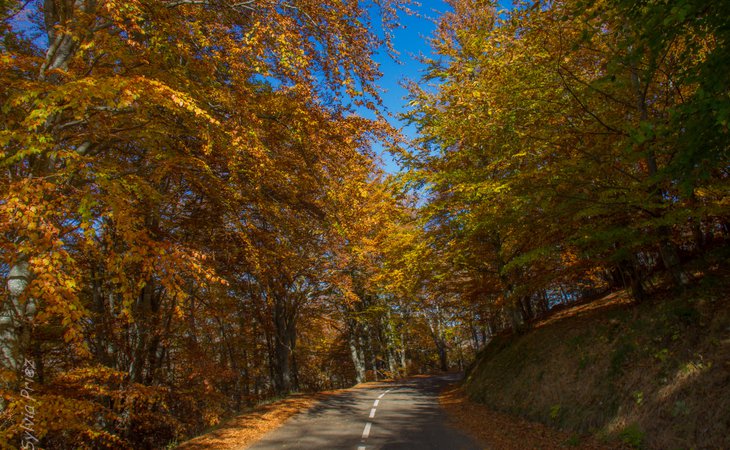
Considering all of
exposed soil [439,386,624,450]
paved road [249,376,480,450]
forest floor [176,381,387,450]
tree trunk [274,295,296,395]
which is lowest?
exposed soil [439,386,624,450]

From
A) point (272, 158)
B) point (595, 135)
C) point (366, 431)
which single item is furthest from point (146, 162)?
point (595, 135)

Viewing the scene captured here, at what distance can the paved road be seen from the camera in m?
8.51

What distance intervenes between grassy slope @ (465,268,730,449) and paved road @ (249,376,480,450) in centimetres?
229

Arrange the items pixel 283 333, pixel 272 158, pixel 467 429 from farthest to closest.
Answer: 1. pixel 283 333
2. pixel 467 429
3. pixel 272 158

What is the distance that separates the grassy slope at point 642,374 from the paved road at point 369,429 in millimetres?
2285

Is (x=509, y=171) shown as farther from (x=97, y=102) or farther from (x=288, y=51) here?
(x=97, y=102)

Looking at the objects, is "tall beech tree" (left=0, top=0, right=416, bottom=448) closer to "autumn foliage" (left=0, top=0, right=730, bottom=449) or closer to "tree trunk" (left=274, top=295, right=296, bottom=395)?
"autumn foliage" (left=0, top=0, right=730, bottom=449)

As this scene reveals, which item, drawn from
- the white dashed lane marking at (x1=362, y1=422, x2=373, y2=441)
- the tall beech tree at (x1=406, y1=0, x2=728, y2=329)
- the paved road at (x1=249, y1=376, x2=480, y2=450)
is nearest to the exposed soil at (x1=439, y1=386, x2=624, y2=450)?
the paved road at (x1=249, y1=376, x2=480, y2=450)

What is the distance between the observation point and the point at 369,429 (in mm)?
9953

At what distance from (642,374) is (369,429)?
20.4ft

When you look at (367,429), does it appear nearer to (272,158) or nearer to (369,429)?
(369,429)

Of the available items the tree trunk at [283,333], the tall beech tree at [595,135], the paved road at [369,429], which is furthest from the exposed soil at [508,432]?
the tree trunk at [283,333]

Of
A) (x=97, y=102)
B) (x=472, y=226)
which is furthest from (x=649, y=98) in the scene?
(x=97, y=102)

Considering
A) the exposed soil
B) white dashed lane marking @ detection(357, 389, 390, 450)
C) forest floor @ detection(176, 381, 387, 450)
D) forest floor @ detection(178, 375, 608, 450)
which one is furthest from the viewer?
forest floor @ detection(176, 381, 387, 450)
